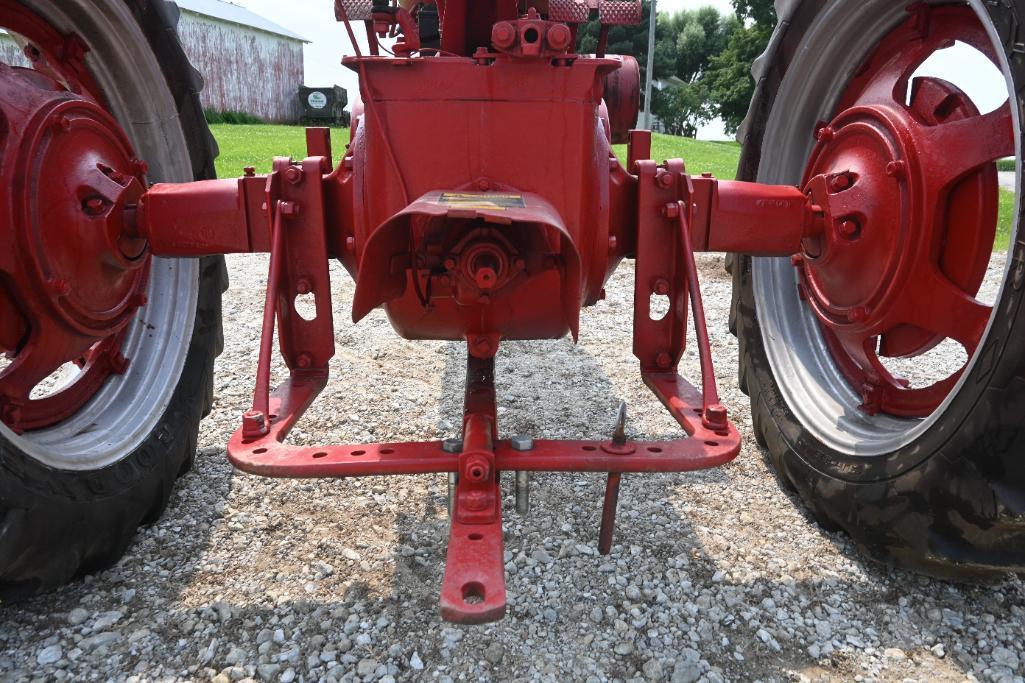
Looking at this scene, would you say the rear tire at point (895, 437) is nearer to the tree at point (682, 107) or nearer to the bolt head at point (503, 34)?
the bolt head at point (503, 34)

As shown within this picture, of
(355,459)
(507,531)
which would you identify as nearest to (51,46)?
(355,459)

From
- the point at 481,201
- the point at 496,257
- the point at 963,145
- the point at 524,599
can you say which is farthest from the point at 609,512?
the point at 963,145

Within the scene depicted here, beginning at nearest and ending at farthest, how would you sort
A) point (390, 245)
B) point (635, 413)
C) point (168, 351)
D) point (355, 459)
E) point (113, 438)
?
point (355, 459) < point (390, 245) < point (113, 438) < point (168, 351) < point (635, 413)

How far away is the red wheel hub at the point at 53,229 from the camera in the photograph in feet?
6.86

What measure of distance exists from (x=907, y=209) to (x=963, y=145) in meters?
0.22

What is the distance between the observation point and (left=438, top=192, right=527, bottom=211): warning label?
164cm

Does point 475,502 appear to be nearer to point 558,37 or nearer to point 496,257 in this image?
point 496,257

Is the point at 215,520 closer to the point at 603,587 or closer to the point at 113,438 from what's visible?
the point at 113,438

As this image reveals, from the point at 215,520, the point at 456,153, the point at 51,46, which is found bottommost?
the point at 215,520

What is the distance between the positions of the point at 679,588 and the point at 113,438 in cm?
188

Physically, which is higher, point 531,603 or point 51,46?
point 51,46

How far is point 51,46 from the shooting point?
2.49 metres

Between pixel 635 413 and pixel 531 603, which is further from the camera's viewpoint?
pixel 635 413

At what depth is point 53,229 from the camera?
216 centimetres
